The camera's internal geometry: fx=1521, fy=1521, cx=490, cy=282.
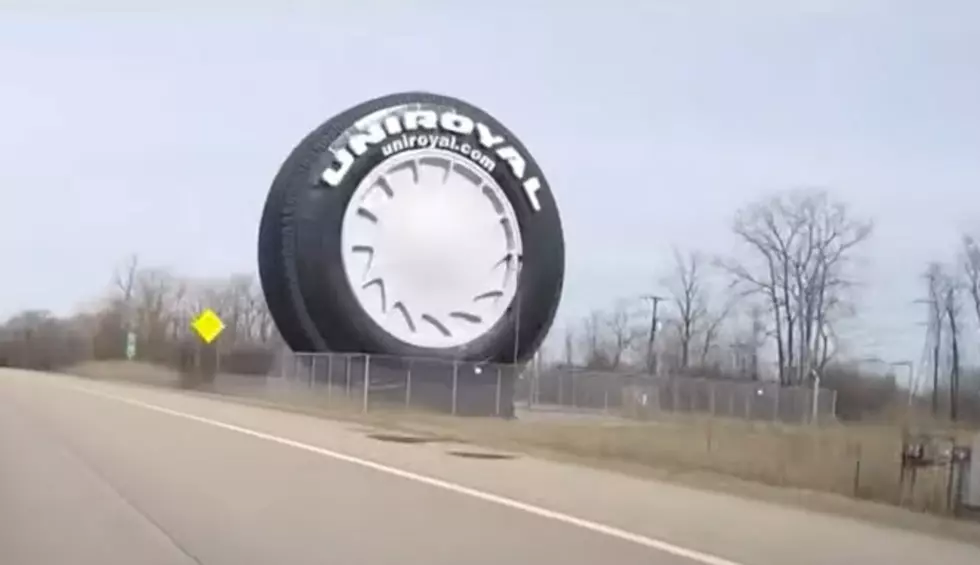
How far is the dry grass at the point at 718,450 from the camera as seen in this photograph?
22.6m

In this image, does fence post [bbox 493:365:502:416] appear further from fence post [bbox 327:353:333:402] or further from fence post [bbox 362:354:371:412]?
fence post [bbox 327:353:333:402]

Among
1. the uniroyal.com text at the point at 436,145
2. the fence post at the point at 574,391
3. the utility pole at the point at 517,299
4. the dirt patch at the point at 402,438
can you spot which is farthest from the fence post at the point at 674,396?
the dirt patch at the point at 402,438

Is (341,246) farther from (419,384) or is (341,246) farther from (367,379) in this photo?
(419,384)

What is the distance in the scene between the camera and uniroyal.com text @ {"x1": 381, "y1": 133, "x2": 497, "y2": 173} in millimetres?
51500

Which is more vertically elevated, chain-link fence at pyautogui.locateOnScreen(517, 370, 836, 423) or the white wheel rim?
the white wheel rim

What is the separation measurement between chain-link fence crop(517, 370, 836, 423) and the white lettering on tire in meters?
8.30

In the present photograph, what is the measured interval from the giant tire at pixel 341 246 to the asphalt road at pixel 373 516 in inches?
882

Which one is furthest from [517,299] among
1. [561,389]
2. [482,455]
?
[482,455]

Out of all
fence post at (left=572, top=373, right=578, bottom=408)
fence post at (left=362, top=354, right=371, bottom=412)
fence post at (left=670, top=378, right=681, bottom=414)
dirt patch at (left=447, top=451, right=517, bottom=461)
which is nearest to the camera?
dirt patch at (left=447, top=451, right=517, bottom=461)

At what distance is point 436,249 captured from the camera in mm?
52375

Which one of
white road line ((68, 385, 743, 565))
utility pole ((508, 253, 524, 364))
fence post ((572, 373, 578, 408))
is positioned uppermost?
utility pole ((508, 253, 524, 364))

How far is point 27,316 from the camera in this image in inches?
6560

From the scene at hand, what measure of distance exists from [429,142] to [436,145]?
0.26 m

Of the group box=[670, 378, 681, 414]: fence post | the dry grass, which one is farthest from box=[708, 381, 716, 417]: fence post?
the dry grass
